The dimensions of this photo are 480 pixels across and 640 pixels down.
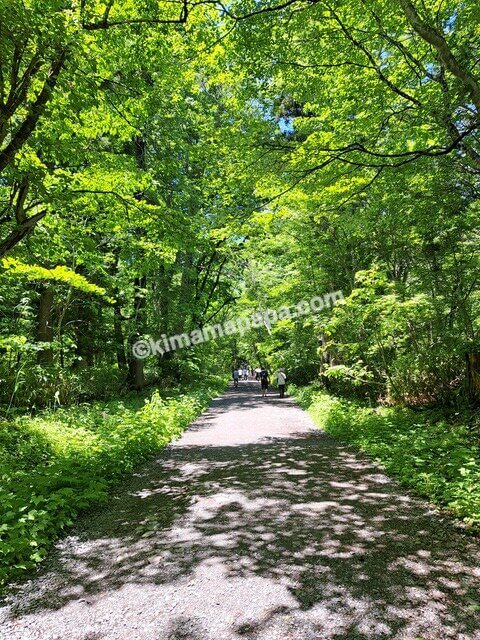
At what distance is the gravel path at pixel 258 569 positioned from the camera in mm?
2877

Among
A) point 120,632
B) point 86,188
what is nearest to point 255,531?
point 120,632

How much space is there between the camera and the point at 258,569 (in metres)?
3.64

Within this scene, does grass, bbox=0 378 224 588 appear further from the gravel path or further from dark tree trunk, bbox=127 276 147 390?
dark tree trunk, bbox=127 276 147 390

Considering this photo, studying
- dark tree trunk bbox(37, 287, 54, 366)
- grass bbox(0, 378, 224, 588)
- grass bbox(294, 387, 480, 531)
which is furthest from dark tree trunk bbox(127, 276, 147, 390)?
grass bbox(294, 387, 480, 531)

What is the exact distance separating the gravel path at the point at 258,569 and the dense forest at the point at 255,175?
0.62 m

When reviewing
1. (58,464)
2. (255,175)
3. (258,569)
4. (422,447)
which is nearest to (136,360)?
(58,464)

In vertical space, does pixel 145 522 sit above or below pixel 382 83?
below

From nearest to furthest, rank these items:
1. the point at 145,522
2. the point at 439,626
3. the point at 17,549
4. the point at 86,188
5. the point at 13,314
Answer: the point at 439,626 → the point at 17,549 → the point at 145,522 → the point at 86,188 → the point at 13,314

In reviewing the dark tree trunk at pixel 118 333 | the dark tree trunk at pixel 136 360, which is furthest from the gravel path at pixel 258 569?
the dark tree trunk at pixel 118 333

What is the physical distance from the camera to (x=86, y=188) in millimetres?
7688

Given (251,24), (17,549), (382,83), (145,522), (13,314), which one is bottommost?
(145,522)

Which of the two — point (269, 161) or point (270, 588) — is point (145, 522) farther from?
point (269, 161)

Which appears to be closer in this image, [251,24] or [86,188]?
[251,24]

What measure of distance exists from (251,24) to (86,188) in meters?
4.01
